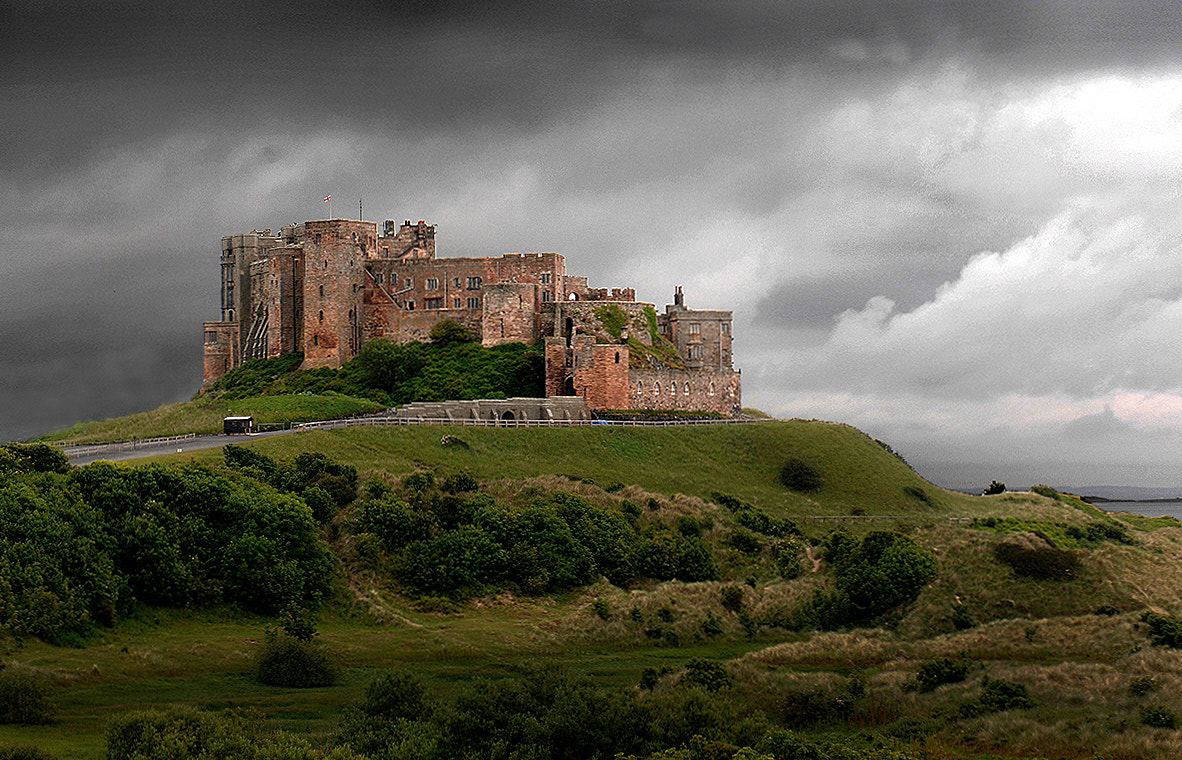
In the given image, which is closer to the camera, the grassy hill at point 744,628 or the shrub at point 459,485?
the grassy hill at point 744,628

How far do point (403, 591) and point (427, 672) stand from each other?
37.4ft

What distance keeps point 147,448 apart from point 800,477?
42.8 meters

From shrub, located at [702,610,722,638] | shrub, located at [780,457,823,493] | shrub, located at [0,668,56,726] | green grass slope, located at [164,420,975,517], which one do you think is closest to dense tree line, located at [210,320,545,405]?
green grass slope, located at [164,420,975,517]

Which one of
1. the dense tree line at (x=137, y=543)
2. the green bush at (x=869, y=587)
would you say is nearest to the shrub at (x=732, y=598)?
the green bush at (x=869, y=587)

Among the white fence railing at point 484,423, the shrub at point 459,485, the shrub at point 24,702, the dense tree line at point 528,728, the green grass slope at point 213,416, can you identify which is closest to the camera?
the dense tree line at point 528,728

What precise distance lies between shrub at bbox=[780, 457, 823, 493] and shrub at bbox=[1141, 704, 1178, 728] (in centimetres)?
4662

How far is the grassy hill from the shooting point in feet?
108

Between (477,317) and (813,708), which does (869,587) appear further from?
(477,317)

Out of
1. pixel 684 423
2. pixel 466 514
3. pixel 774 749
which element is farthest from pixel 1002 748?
pixel 684 423

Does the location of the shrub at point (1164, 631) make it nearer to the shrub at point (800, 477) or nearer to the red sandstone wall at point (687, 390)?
the shrub at point (800, 477)

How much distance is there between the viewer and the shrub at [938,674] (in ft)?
125

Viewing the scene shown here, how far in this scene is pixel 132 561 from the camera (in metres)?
45.1

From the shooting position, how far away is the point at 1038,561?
55750 millimetres

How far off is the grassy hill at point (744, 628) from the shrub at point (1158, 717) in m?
0.06
